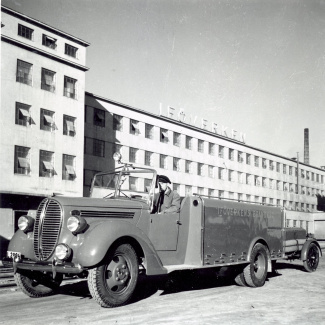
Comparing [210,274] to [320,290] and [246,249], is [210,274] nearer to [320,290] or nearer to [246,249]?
[246,249]

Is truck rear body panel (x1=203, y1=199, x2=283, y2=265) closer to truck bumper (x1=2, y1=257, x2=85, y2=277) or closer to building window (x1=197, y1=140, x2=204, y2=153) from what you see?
truck bumper (x1=2, y1=257, x2=85, y2=277)

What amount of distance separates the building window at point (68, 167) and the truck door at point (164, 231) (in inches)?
1099

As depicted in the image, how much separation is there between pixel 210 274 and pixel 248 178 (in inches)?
2237

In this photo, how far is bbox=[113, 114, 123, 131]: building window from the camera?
44844 millimetres

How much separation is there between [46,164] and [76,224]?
28166 millimetres

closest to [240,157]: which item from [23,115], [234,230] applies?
[23,115]

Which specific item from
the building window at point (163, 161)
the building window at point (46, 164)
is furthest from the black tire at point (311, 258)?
the building window at point (163, 161)

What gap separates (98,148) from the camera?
42.7 meters

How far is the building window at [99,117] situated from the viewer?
1677 inches

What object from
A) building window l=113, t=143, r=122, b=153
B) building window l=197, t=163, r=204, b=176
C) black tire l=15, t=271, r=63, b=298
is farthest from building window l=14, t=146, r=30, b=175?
building window l=197, t=163, r=204, b=176

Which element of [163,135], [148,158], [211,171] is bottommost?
[211,171]

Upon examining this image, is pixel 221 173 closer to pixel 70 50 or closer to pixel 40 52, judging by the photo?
pixel 70 50

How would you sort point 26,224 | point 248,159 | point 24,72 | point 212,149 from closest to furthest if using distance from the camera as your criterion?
point 26,224 → point 24,72 → point 212,149 → point 248,159

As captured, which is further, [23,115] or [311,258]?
[23,115]
